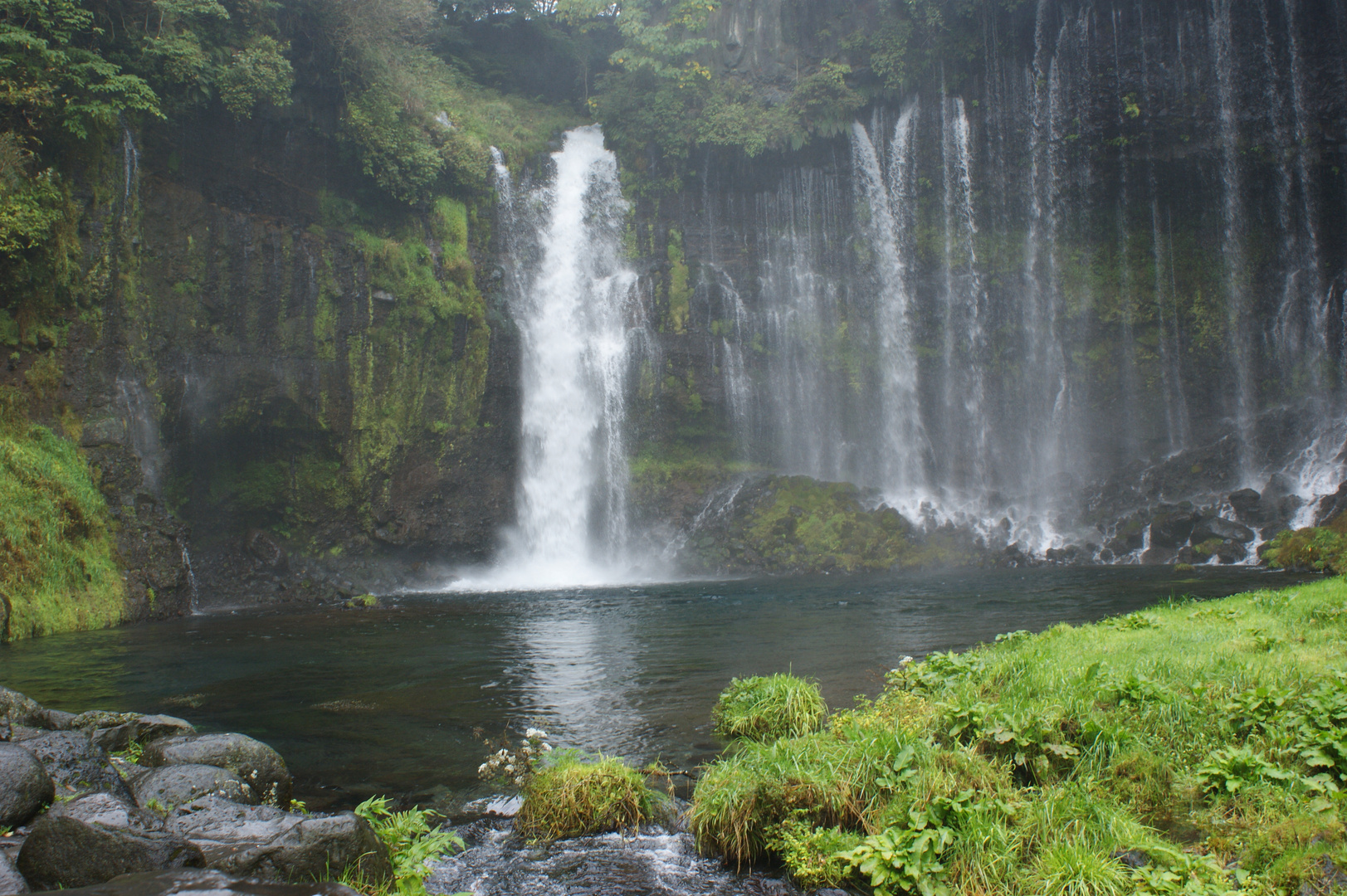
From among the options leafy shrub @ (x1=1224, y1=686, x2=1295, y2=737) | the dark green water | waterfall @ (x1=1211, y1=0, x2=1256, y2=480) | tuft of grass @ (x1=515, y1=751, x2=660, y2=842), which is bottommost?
the dark green water

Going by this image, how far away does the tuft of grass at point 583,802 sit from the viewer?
5.58 metres

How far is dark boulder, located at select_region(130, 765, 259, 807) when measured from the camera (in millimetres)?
5410

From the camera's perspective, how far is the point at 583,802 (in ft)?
18.4

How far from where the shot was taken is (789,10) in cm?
3319

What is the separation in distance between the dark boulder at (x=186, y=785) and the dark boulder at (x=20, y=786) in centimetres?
62

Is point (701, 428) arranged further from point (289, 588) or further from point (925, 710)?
point (925, 710)

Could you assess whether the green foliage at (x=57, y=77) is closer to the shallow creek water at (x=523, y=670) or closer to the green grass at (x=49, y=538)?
the green grass at (x=49, y=538)

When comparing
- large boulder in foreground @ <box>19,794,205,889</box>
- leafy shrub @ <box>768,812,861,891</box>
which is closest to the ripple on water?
leafy shrub @ <box>768,812,861,891</box>

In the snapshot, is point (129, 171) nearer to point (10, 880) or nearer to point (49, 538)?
point (49, 538)

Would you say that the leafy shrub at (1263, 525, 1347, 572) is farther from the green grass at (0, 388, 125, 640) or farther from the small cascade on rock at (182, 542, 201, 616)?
the small cascade on rock at (182, 542, 201, 616)

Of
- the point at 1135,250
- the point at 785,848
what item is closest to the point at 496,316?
the point at 1135,250

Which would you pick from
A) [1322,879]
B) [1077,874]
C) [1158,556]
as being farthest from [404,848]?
[1158,556]

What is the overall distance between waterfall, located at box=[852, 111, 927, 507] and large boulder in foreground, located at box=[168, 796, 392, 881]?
28.6 m

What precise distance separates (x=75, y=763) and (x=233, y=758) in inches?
43.8
